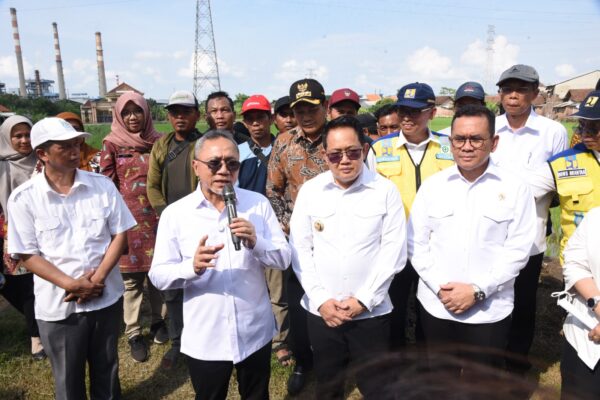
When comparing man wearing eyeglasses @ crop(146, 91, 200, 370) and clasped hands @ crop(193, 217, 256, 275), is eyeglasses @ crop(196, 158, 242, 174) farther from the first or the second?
man wearing eyeglasses @ crop(146, 91, 200, 370)

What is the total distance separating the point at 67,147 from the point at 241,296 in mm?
1401

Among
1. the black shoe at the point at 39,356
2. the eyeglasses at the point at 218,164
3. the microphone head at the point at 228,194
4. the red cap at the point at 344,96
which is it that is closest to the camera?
the microphone head at the point at 228,194

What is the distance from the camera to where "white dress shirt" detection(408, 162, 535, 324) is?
2.37 m

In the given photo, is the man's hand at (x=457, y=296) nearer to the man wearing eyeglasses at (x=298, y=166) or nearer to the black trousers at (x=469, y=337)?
the black trousers at (x=469, y=337)

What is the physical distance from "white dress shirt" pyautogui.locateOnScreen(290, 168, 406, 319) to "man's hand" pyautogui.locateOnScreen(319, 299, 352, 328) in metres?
0.04

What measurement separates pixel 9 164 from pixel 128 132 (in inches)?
40.0

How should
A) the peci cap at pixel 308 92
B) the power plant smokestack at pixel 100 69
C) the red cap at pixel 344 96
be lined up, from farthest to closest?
1. the power plant smokestack at pixel 100 69
2. the red cap at pixel 344 96
3. the peci cap at pixel 308 92

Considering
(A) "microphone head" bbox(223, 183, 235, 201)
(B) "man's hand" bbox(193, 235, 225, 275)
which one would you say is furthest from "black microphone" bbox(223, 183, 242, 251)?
(B) "man's hand" bbox(193, 235, 225, 275)

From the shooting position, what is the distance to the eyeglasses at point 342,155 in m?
2.37

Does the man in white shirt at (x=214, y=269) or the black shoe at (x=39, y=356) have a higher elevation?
the man in white shirt at (x=214, y=269)

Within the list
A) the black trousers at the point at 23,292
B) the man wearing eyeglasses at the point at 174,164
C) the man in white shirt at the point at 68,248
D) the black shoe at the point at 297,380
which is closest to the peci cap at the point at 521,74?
the man wearing eyeglasses at the point at 174,164

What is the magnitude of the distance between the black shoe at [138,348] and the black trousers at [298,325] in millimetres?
1474

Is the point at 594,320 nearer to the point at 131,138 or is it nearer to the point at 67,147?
the point at 67,147

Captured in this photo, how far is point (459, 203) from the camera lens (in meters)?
2.44
